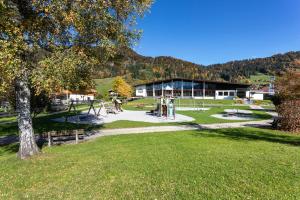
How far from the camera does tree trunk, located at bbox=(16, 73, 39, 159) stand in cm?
1080

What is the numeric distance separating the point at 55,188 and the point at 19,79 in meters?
5.40

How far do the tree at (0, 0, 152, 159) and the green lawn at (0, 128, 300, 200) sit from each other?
2.69 meters

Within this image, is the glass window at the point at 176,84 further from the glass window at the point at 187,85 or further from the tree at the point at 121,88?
the tree at the point at 121,88

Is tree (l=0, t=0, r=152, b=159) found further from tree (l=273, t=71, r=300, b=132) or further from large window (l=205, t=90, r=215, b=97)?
large window (l=205, t=90, r=215, b=97)

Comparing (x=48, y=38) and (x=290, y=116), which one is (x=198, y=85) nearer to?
(x=290, y=116)

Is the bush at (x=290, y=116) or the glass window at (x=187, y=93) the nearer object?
the bush at (x=290, y=116)

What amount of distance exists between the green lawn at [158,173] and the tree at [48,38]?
2.69 metres

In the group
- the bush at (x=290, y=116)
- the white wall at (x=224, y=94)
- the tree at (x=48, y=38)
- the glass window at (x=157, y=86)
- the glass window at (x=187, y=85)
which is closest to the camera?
the tree at (x=48, y=38)

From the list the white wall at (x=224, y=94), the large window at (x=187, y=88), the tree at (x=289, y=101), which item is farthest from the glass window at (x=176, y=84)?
the tree at (x=289, y=101)

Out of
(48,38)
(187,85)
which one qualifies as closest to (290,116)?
(48,38)

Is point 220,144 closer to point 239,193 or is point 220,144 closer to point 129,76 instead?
point 239,193

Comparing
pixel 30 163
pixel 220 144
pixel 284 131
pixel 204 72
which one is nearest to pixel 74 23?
pixel 30 163

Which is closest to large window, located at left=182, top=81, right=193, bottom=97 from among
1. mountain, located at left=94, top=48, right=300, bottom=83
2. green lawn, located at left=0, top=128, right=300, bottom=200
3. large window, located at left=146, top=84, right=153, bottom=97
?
large window, located at left=146, top=84, right=153, bottom=97

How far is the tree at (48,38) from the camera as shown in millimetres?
9352
